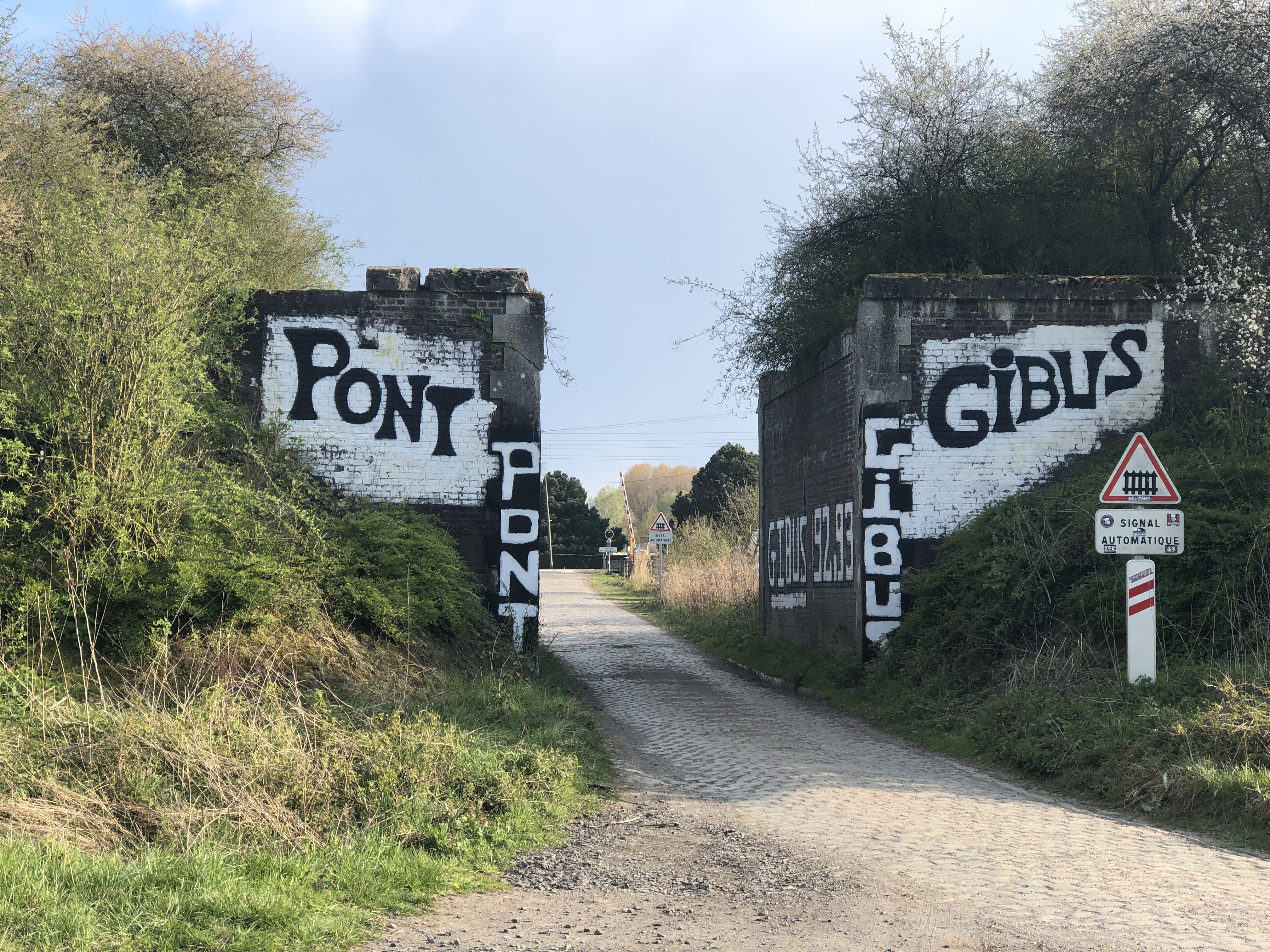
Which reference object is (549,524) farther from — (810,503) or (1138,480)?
(1138,480)

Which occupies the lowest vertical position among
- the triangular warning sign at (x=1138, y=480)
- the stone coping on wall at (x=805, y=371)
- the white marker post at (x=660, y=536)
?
the white marker post at (x=660, y=536)

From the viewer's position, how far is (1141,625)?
960 cm

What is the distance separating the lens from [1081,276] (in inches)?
567

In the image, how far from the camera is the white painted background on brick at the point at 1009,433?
14039 millimetres

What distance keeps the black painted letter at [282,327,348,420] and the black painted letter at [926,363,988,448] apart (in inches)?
288

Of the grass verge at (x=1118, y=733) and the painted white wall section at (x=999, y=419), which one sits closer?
the grass verge at (x=1118, y=733)

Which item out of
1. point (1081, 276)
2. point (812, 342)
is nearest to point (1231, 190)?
point (1081, 276)

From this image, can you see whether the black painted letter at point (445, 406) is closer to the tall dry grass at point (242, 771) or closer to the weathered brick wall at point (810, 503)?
the weathered brick wall at point (810, 503)

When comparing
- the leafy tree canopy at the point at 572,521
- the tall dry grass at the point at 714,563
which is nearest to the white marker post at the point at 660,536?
the tall dry grass at the point at 714,563

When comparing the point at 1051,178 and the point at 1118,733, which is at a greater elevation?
the point at 1051,178

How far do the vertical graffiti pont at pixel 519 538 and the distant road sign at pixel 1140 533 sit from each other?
20.9ft

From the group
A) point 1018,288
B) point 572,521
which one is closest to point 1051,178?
point 1018,288

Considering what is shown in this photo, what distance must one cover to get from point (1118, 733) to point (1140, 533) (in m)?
1.98

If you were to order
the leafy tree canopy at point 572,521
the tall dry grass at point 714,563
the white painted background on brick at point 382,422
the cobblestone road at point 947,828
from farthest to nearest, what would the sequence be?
1. the leafy tree canopy at point 572,521
2. the tall dry grass at point 714,563
3. the white painted background on brick at point 382,422
4. the cobblestone road at point 947,828
